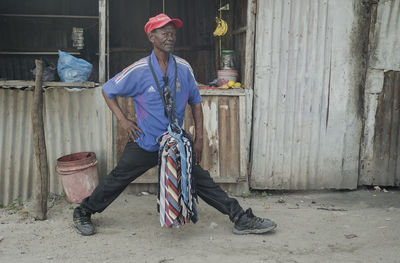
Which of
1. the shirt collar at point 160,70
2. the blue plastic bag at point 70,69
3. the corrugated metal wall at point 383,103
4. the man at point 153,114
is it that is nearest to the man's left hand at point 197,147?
the man at point 153,114

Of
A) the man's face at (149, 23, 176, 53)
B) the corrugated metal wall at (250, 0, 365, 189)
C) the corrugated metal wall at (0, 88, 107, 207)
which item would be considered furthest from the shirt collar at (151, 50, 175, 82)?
the corrugated metal wall at (250, 0, 365, 189)

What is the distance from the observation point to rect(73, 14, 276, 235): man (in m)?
3.31

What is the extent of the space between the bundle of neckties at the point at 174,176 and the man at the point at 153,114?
150mm

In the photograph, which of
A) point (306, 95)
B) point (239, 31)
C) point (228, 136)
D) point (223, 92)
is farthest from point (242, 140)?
point (239, 31)

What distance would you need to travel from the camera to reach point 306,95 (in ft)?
16.2

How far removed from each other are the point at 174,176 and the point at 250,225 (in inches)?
33.7

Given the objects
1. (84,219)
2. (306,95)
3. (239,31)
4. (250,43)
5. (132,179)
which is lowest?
(84,219)

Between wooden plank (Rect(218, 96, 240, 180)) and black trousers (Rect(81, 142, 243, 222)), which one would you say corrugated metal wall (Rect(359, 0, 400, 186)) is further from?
black trousers (Rect(81, 142, 243, 222))

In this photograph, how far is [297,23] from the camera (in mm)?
4805

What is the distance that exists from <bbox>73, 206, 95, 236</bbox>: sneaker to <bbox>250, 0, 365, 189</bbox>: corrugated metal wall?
2206 millimetres

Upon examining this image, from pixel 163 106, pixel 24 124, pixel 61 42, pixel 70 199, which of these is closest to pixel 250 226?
pixel 163 106

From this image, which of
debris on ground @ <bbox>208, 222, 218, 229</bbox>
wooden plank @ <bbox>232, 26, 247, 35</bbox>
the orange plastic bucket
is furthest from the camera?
wooden plank @ <bbox>232, 26, 247, 35</bbox>

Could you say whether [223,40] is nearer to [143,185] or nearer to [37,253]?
[143,185]

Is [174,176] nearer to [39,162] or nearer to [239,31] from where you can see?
[39,162]
